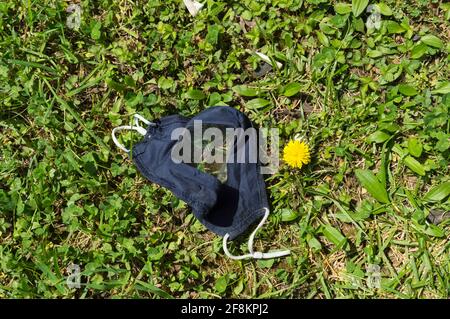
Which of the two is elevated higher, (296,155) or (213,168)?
(296,155)

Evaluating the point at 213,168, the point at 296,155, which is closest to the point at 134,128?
the point at 213,168

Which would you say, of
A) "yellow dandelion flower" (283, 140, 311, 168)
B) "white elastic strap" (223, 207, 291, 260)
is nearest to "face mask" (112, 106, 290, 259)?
"white elastic strap" (223, 207, 291, 260)

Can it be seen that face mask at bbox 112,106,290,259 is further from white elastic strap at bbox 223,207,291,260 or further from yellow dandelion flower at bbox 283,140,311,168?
yellow dandelion flower at bbox 283,140,311,168

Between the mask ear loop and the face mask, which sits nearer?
the face mask

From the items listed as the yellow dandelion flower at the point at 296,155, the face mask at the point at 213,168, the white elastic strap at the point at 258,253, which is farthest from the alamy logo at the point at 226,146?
the white elastic strap at the point at 258,253

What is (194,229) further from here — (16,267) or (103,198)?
(16,267)

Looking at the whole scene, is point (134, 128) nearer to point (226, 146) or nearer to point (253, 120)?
point (226, 146)
